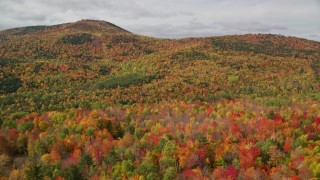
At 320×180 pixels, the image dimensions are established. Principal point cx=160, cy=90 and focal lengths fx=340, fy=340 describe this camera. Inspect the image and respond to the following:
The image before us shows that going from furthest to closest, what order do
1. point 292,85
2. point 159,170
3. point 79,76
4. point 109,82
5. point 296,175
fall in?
1. point 79,76
2. point 109,82
3. point 292,85
4. point 159,170
5. point 296,175

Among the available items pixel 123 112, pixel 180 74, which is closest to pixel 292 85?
pixel 180 74

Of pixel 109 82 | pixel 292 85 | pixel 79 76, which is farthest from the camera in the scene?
pixel 79 76

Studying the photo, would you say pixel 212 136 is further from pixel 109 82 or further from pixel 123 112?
pixel 109 82

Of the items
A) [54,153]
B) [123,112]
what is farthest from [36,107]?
[54,153]

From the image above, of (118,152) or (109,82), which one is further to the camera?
(109,82)

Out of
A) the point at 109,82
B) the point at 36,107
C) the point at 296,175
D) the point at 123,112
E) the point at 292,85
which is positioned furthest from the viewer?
the point at 109,82

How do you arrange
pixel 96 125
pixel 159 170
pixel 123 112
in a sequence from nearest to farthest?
pixel 159 170 → pixel 96 125 → pixel 123 112

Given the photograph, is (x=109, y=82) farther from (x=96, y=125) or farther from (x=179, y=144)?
(x=179, y=144)

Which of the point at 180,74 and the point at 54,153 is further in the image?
the point at 180,74
